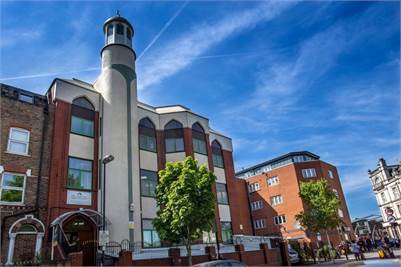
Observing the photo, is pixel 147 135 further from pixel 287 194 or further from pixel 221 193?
pixel 287 194

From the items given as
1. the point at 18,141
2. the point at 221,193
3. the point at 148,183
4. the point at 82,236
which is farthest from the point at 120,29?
the point at 221,193

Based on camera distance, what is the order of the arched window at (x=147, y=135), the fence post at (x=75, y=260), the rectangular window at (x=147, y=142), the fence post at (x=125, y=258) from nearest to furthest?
1. the fence post at (x=75, y=260)
2. the fence post at (x=125, y=258)
3. the rectangular window at (x=147, y=142)
4. the arched window at (x=147, y=135)

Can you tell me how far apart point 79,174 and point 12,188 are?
401 cm

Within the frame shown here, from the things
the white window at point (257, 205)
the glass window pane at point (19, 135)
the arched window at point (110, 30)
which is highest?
the arched window at point (110, 30)

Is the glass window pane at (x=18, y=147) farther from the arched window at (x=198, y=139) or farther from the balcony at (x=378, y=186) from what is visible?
the balcony at (x=378, y=186)

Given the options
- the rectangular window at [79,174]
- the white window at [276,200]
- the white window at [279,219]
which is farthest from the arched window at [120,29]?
the white window at [279,219]

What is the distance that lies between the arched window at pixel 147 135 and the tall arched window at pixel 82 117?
435cm

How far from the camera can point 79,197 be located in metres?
19.6

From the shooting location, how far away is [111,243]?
18609 mm

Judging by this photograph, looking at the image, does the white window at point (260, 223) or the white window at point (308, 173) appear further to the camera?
the white window at point (260, 223)

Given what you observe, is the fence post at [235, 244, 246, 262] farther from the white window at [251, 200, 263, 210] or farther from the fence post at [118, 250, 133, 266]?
the white window at [251, 200, 263, 210]

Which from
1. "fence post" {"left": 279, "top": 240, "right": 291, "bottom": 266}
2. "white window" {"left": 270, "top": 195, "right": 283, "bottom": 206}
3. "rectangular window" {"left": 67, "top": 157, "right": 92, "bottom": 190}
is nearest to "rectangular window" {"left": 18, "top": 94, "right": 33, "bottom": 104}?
"rectangular window" {"left": 67, "top": 157, "right": 92, "bottom": 190}

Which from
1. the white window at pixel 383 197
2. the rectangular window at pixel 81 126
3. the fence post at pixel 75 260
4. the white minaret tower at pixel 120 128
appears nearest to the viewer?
the fence post at pixel 75 260

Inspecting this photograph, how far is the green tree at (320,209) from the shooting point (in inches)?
1208
